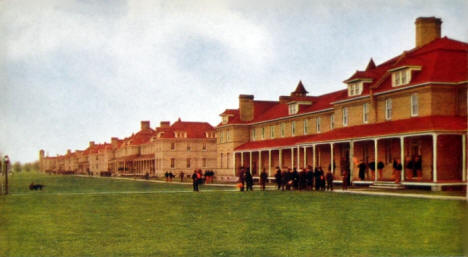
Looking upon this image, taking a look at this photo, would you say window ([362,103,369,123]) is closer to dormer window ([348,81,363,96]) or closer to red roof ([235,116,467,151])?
red roof ([235,116,467,151])

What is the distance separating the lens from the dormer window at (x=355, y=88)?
43.6 m

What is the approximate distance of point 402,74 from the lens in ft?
125

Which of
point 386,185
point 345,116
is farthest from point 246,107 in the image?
point 386,185

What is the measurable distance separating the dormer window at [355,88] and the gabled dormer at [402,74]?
189 inches

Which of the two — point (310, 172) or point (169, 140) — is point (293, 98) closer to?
point (310, 172)

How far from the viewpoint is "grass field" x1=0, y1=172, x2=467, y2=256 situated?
40.4 ft

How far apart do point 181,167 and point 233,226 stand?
7891 centimetres

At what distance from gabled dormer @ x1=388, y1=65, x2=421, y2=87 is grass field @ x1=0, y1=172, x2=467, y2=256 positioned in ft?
55.2

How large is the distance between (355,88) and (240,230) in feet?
102

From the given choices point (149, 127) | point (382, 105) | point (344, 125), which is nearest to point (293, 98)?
point (344, 125)

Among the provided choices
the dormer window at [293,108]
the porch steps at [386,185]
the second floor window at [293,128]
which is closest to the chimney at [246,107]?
the dormer window at [293,108]

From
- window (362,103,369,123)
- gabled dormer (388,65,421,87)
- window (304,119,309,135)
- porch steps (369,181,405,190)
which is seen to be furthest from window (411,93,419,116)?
window (304,119,309,135)

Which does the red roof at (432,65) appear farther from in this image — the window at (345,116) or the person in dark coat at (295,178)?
the person in dark coat at (295,178)

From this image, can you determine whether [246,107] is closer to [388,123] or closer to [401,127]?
[388,123]
